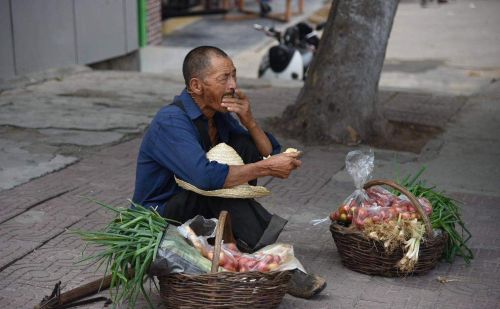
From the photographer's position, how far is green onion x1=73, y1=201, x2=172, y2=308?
143 inches

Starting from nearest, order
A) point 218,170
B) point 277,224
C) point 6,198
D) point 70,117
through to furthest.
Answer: point 218,170
point 277,224
point 6,198
point 70,117

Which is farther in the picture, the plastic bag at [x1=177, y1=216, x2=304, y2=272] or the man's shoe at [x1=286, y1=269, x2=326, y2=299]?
the man's shoe at [x1=286, y1=269, x2=326, y2=299]

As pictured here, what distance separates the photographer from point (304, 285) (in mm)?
4152

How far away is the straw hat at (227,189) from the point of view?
154 inches

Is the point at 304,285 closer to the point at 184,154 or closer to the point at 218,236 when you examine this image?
the point at 218,236

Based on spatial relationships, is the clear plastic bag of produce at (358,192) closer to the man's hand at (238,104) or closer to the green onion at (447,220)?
the green onion at (447,220)

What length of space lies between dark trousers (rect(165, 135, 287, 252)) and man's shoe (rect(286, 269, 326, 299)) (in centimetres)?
24

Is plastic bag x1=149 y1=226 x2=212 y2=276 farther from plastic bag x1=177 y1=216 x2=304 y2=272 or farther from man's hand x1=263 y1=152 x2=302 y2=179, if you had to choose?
man's hand x1=263 y1=152 x2=302 y2=179

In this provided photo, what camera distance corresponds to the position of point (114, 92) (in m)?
9.76

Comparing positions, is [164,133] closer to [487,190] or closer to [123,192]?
[123,192]

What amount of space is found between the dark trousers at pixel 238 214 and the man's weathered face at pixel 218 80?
50 centimetres

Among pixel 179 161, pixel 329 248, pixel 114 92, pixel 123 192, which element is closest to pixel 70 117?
pixel 114 92

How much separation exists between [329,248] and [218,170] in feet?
4.51

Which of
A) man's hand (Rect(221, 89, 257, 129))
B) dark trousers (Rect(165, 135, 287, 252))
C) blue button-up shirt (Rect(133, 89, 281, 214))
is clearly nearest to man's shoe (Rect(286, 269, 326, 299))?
dark trousers (Rect(165, 135, 287, 252))
